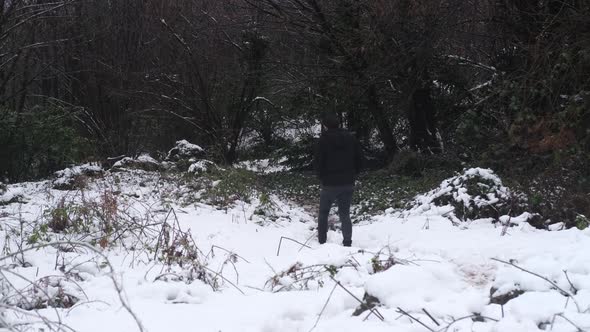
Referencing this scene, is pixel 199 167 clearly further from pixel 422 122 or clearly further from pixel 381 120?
pixel 422 122

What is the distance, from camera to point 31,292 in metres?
3.92

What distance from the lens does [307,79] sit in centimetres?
1554

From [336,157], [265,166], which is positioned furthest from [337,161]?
[265,166]

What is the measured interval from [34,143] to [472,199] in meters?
10.2

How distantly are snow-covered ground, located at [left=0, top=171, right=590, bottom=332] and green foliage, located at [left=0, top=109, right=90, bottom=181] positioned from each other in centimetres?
613

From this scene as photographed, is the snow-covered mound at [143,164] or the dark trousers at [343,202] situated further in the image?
the snow-covered mound at [143,164]

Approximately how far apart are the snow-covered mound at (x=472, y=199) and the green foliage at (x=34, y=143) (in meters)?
8.73

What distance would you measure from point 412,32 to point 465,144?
301 cm


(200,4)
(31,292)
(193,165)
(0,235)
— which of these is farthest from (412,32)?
(31,292)

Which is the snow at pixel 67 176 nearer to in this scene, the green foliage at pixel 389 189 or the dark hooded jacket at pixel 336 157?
the dark hooded jacket at pixel 336 157

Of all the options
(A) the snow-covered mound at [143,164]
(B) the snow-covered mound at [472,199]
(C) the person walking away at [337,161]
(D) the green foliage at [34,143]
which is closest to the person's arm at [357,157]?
(C) the person walking away at [337,161]

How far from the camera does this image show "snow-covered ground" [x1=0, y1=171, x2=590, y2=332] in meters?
3.30

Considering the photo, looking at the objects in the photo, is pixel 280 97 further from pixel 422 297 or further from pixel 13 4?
pixel 422 297

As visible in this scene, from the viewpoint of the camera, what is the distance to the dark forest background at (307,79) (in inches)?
358
